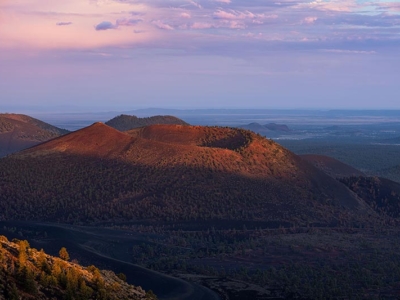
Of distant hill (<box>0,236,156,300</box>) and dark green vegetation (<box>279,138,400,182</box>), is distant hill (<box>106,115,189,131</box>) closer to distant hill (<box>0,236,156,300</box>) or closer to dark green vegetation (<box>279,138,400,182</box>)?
dark green vegetation (<box>279,138,400,182</box>)

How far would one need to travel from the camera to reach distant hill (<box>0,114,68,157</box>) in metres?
108

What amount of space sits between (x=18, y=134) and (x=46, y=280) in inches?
3794

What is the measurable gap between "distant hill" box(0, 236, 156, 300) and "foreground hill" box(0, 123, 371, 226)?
89.0 feet

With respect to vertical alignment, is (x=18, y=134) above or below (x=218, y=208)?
above

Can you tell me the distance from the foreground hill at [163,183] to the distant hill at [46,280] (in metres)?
27.1

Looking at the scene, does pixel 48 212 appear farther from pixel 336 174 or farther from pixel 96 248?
pixel 336 174

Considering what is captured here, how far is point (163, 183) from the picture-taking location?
58875mm

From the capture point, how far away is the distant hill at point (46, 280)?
68.8 feet

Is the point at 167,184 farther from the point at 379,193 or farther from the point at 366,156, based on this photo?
the point at 366,156

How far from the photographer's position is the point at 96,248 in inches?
1631

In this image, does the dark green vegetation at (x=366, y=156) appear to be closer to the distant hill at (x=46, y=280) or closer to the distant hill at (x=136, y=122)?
the distant hill at (x=136, y=122)

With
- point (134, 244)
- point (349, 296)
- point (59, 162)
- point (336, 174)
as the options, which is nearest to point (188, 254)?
point (134, 244)

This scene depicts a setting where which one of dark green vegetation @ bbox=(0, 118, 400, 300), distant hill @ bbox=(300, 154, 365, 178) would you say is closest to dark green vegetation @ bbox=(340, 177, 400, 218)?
dark green vegetation @ bbox=(0, 118, 400, 300)

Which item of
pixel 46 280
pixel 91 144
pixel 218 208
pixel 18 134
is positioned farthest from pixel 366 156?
pixel 46 280
